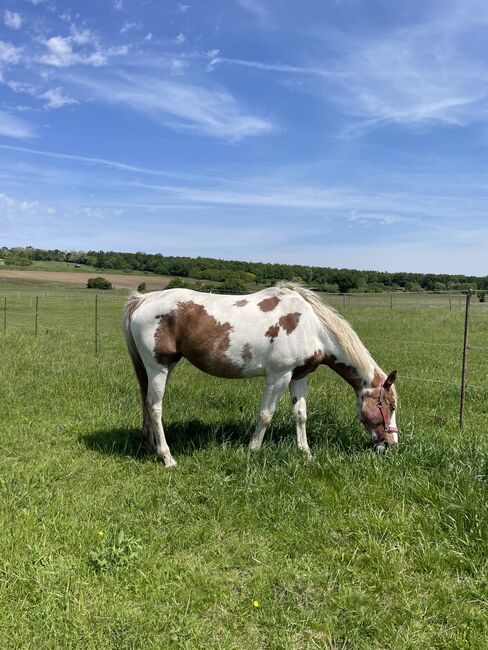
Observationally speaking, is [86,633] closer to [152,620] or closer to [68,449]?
[152,620]

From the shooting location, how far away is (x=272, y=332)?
469cm

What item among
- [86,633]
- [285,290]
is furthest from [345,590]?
[285,290]

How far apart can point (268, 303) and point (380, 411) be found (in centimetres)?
162

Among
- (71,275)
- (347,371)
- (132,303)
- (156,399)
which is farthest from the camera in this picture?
(71,275)

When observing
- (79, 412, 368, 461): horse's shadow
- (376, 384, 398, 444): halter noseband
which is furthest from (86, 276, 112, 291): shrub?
(376, 384, 398, 444): halter noseband

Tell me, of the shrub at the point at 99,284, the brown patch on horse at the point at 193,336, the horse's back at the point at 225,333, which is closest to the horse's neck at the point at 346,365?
the horse's back at the point at 225,333

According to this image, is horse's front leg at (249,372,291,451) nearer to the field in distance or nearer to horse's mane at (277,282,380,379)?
horse's mane at (277,282,380,379)

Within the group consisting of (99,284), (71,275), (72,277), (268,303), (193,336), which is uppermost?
(71,275)

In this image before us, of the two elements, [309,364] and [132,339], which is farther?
[132,339]

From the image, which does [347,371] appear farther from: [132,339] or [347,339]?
[132,339]

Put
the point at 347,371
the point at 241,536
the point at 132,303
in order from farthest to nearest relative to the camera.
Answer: the point at 132,303 < the point at 347,371 < the point at 241,536

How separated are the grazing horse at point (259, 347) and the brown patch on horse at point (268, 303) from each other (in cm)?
1

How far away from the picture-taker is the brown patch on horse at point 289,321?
185 inches

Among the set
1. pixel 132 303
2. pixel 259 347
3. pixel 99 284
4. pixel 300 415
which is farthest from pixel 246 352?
pixel 99 284
